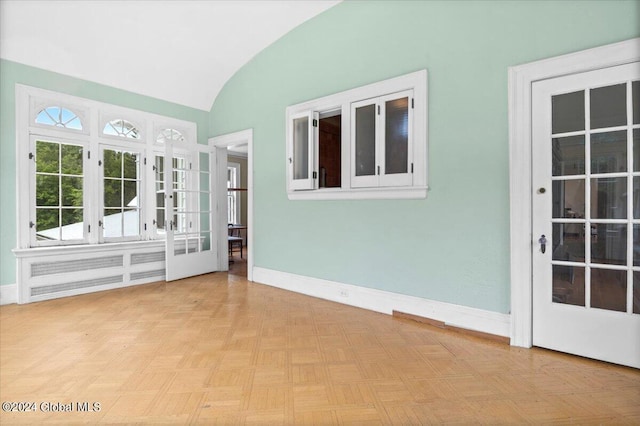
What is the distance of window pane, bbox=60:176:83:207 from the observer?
4516 mm

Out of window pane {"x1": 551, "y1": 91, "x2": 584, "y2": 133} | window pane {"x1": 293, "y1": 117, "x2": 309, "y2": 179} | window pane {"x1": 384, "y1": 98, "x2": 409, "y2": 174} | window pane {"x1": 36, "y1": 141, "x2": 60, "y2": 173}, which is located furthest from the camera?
window pane {"x1": 293, "y1": 117, "x2": 309, "y2": 179}

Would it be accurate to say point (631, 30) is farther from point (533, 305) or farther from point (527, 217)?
point (533, 305)

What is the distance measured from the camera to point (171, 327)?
3285 millimetres

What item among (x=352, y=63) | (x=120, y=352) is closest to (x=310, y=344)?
(x=120, y=352)

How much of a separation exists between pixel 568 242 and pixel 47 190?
606 cm

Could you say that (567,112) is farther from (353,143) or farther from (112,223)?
(112,223)

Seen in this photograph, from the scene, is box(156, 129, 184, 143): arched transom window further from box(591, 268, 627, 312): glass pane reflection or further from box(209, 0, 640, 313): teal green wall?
box(591, 268, 627, 312): glass pane reflection

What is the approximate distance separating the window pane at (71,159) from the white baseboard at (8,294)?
5.28 feet

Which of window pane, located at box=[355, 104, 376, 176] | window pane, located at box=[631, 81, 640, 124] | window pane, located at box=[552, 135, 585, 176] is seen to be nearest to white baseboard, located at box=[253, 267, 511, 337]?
window pane, located at box=[552, 135, 585, 176]

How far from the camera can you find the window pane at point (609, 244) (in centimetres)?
249

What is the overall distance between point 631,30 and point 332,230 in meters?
3.28

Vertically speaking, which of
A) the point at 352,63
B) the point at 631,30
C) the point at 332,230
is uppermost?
the point at 352,63

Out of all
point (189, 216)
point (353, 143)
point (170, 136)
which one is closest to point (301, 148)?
point (353, 143)

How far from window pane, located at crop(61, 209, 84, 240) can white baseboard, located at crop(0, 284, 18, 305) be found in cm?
80
